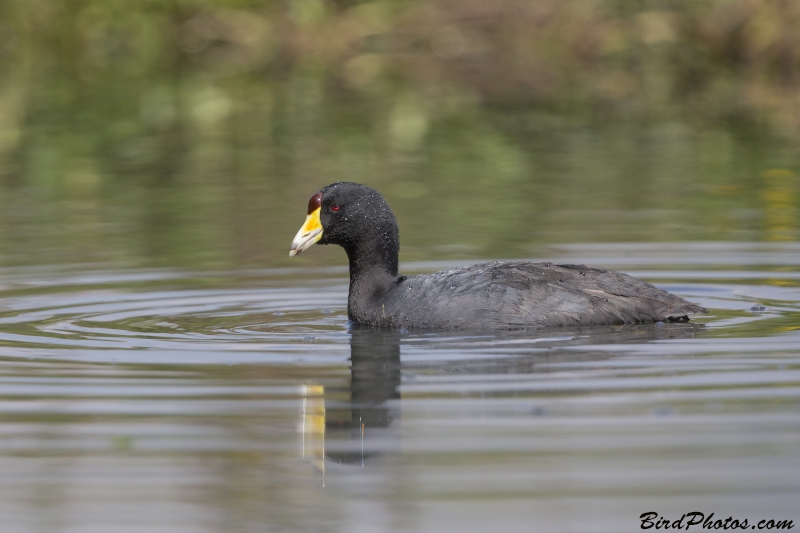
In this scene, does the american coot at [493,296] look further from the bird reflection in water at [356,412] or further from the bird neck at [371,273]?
the bird reflection in water at [356,412]

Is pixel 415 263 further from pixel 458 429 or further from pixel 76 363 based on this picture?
pixel 458 429

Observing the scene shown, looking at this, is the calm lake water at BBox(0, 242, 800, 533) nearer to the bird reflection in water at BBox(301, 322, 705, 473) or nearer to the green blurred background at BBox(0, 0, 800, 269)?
the bird reflection in water at BBox(301, 322, 705, 473)

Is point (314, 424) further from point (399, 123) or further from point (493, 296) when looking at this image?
point (399, 123)

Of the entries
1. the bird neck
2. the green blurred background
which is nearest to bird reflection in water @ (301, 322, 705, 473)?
the bird neck

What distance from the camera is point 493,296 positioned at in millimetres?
8234

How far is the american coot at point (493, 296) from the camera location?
8.22m

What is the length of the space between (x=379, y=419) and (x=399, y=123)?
51.0 feet

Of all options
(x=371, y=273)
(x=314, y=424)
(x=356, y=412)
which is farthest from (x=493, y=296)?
(x=314, y=424)

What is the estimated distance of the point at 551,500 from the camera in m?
5.09

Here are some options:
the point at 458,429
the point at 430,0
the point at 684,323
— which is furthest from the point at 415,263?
the point at 430,0

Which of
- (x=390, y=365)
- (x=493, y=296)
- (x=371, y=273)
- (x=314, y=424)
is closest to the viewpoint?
(x=314, y=424)

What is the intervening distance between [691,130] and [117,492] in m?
15.6

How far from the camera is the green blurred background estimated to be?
12812 millimetres

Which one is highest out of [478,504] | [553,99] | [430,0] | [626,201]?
[430,0]
